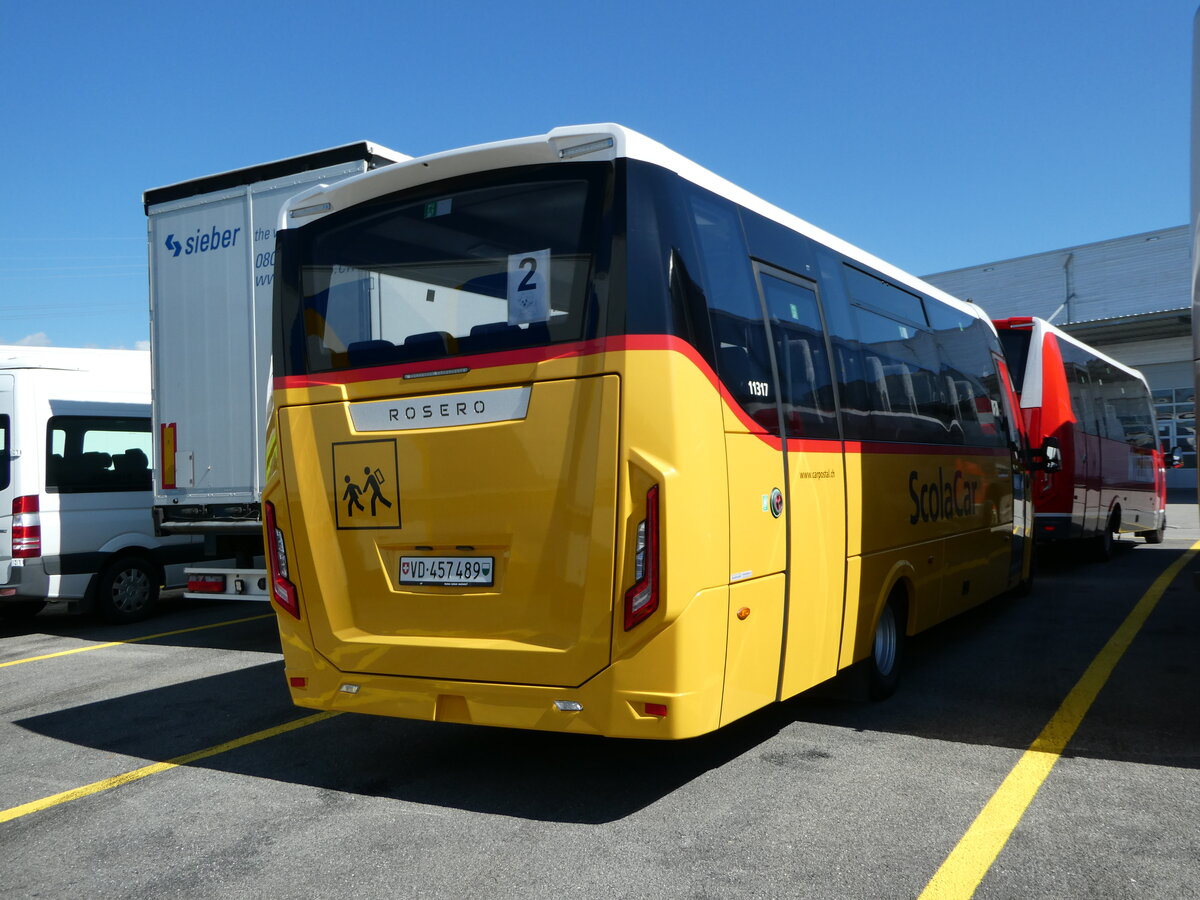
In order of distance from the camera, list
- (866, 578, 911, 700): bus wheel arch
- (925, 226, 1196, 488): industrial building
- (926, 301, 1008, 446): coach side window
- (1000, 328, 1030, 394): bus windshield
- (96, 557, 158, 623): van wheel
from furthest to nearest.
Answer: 1. (925, 226, 1196, 488): industrial building
2. (1000, 328, 1030, 394): bus windshield
3. (96, 557, 158, 623): van wheel
4. (926, 301, 1008, 446): coach side window
5. (866, 578, 911, 700): bus wheel arch

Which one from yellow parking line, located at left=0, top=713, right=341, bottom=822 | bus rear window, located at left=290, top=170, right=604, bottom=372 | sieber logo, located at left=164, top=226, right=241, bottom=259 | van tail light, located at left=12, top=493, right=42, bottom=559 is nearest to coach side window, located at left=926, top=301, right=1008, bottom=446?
bus rear window, located at left=290, top=170, right=604, bottom=372

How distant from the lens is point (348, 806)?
192 inches

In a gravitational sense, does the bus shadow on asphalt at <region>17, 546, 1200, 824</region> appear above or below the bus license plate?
below

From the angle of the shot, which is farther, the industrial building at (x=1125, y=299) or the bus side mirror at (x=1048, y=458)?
the industrial building at (x=1125, y=299)

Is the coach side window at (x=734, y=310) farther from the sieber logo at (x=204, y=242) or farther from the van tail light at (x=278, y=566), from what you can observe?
the sieber logo at (x=204, y=242)

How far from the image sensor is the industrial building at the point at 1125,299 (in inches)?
1455

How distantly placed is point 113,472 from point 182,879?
26.3 ft

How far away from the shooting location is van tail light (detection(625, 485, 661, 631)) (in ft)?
14.0

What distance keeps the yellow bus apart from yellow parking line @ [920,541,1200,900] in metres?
1.05

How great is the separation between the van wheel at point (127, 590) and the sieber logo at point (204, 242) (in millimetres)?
3650

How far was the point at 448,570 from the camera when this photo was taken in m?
4.80

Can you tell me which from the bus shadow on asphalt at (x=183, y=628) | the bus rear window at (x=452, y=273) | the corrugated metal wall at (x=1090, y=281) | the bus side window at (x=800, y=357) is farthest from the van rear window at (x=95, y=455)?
the corrugated metal wall at (x=1090, y=281)

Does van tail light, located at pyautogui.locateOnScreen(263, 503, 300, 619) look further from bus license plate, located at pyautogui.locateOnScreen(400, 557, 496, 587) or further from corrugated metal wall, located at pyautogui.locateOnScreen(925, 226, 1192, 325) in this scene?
corrugated metal wall, located at pyautogui.locateOnScreen(925, 226, 1192, 325)

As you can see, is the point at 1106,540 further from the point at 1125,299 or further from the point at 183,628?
the point at 1125,299
